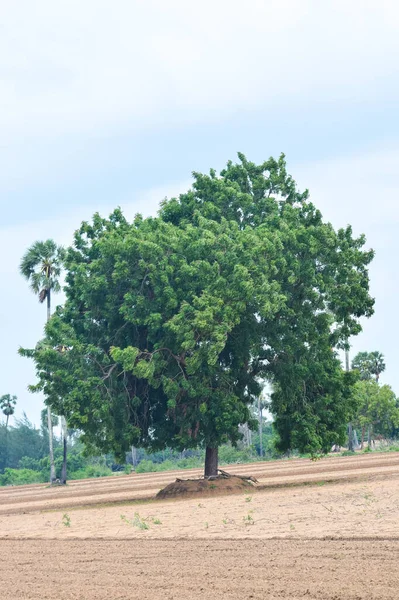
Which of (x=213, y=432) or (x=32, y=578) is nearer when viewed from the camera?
(x=32, y=578)

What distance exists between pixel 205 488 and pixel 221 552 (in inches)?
816

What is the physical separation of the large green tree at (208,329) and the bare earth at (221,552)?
22.8 feet

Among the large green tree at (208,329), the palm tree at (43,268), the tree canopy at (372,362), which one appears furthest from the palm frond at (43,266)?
the tree canopy at (372,362)

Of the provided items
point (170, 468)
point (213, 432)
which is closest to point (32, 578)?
point (213, 432)

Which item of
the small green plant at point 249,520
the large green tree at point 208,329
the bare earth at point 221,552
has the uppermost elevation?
the large green tree at point 208,329

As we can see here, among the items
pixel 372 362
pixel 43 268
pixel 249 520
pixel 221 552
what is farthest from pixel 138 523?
pixel 372 362

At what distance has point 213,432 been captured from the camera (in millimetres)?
38688

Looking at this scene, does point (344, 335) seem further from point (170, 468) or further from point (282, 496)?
point (170, 468)

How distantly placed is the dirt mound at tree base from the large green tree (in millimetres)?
1587

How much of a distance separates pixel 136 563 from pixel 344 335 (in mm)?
25888

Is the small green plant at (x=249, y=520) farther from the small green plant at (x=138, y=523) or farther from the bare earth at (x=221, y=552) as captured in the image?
the small green plant at (x=138, y=523)

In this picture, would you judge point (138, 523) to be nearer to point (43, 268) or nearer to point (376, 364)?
point (43, 268)

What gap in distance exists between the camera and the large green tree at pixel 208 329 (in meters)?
36.5

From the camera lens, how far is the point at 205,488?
125ft
